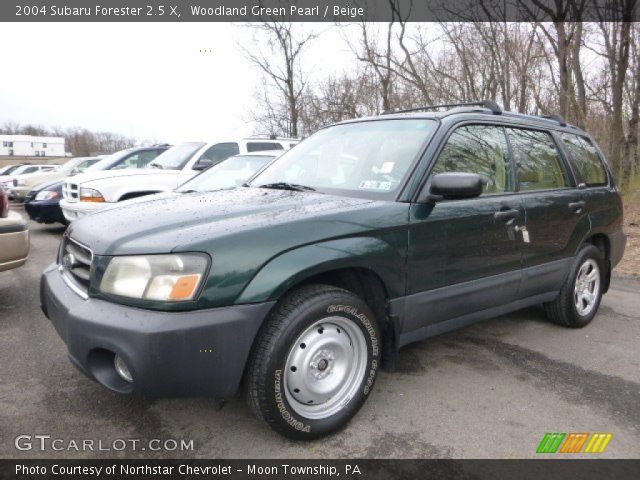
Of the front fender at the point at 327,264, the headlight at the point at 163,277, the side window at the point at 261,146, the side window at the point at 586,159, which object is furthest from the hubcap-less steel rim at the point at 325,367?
the side window at the point at 261,146

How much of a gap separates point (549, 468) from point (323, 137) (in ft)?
8.67

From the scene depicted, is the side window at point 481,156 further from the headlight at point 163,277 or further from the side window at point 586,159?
the headlight at point 163,277

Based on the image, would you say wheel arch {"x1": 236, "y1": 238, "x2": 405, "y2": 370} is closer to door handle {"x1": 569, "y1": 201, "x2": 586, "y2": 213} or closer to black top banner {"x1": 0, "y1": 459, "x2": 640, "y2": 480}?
black top banner {"x1": 0, "y1": 459, "x2": 640, "y2": 480}

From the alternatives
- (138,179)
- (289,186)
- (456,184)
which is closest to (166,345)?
(289,186)

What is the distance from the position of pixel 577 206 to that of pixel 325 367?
271 cm

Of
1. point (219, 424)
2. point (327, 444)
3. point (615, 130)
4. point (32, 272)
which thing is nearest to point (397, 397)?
point (327, 444)

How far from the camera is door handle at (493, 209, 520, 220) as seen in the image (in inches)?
126

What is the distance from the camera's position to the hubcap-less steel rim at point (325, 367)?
7.77ft

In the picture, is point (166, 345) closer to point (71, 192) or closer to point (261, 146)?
point (71, 192)

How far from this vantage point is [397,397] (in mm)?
2936

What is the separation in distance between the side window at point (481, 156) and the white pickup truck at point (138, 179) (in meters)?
4.78

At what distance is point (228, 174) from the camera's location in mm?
6414

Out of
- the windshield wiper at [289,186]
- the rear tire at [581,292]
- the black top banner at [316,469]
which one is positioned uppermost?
the windshield wiper at [289,186]

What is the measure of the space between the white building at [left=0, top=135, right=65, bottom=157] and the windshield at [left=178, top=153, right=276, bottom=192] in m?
97.8
